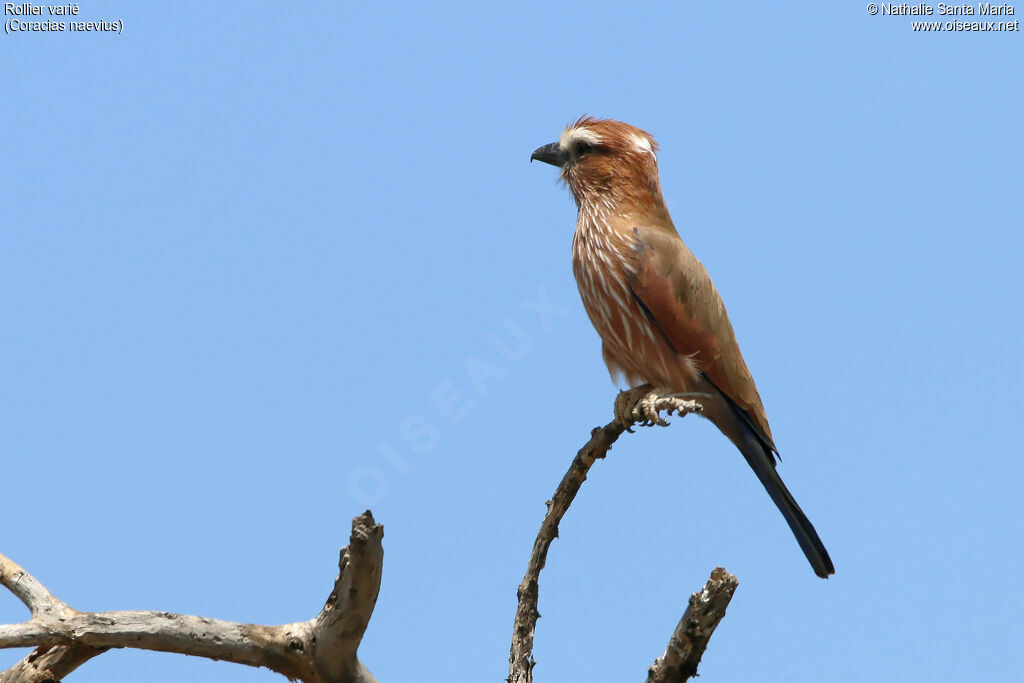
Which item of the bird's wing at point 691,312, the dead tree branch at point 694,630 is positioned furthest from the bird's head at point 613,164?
the dead tree branch at point 694,630

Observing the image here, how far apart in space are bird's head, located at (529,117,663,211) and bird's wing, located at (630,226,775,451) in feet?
0.91

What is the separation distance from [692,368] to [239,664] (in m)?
2.38

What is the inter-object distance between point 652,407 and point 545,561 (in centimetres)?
93

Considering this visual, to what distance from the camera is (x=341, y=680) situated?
361 cm

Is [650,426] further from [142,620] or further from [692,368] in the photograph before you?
[142,620]

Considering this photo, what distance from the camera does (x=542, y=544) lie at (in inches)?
149

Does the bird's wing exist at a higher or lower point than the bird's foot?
higher

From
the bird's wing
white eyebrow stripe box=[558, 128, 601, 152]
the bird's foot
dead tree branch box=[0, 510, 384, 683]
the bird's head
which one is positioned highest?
white eyebrow stripe box=[558, 128, 601, 152]

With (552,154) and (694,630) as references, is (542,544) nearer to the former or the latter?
(694,630)

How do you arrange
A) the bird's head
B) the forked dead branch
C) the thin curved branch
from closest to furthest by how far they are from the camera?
the forked dead branch, the thin curved branch, the bird's head

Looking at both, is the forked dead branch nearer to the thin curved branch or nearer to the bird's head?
the thin curved branch

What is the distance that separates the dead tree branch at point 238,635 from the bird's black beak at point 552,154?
2572 millimetres

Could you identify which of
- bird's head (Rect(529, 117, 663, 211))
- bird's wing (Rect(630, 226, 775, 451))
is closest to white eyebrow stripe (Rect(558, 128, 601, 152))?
bird's head (Rect(529, 117, 663, 211))

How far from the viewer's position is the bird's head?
473cm
